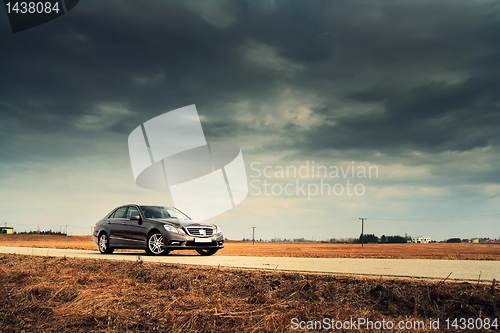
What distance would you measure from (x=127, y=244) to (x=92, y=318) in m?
8.50

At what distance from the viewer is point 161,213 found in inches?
555

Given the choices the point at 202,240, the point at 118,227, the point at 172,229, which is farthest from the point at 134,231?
the point at 202,240

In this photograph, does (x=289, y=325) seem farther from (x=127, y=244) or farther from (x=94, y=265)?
(x=127, y=244)

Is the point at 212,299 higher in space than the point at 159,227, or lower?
lower

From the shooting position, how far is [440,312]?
4785mm

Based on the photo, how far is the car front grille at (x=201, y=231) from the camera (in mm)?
13133

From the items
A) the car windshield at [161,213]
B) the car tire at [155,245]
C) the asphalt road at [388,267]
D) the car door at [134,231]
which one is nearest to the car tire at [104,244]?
the car door at [134,231]

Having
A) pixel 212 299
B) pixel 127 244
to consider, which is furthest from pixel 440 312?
pixel 127 244

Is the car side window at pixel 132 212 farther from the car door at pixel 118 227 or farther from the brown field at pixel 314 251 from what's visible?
the brown field at pixel 314 251

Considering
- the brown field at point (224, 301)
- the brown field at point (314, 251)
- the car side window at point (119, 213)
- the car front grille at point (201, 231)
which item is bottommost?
the brown field at point (314, 251)

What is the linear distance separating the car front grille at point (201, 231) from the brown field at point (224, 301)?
5.23 m

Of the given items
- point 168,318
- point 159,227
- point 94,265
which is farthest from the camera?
point 159,227

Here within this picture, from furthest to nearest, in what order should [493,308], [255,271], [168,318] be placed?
1. [255,271]
2. [168,318]
3. [493,308]

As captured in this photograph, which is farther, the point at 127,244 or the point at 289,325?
the point at 127,244
